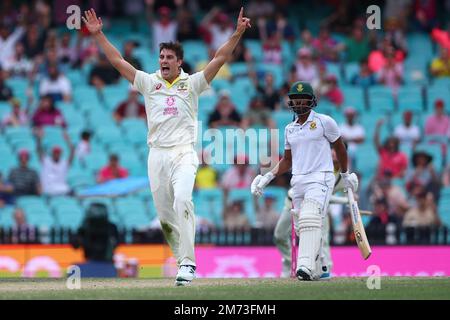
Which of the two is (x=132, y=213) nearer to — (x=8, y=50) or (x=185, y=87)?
(x=8, y=50)

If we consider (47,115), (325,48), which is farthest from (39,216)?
(325,48)

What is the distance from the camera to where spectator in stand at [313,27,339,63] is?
2845 cm

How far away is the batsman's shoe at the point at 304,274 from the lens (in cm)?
1502

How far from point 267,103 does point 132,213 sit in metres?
3.79

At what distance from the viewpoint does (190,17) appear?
94.3ft

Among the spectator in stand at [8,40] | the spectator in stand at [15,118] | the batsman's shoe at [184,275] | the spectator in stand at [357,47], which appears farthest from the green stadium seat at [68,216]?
the batsman's shoe at [184,275]

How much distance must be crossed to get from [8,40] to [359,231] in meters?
14.0

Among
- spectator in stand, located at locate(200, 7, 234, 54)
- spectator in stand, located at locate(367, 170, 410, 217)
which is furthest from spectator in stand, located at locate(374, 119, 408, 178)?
spectator in stand, located at locate(200, 7, 234, 54)

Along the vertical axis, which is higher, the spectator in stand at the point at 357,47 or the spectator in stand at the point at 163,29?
the spectator in stand at the point at 163,29

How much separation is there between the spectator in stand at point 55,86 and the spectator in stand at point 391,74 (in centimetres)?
600

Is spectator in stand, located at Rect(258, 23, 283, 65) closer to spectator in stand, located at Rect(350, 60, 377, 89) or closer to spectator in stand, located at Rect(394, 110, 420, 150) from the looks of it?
spectator in stand, located at Rect(350, 60, 377, 89)

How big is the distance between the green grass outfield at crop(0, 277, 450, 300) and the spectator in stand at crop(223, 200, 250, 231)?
24.2ft

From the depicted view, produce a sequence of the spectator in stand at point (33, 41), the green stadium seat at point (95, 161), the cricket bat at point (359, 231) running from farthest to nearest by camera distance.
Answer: the spectator in stand at point (33, 41) → the green stadium seat at point (95, 161) → the cricket bat at point (359, 231)

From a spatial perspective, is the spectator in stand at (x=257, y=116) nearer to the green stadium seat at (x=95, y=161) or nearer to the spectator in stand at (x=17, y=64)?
the green stadium seat at (x=95, y=161)
